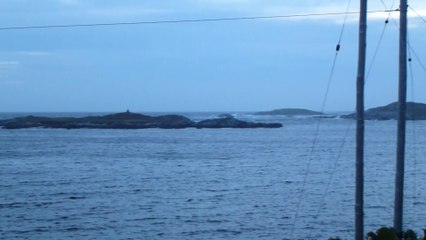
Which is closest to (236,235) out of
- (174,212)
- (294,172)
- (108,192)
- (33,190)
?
(174,212)

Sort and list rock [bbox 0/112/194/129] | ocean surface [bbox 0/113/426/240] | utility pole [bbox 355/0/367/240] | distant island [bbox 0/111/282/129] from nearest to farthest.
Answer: utility pole [bbox 355/0/367/240], ocean surface [bbox 0/113/426/240], distant island [bbox 0/111/282/129], rock [bbox 0/112/194/129]

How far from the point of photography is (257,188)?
34750 mm

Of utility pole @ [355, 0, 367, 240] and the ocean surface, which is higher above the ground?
utility pole @ [355, 0, 367, 240]

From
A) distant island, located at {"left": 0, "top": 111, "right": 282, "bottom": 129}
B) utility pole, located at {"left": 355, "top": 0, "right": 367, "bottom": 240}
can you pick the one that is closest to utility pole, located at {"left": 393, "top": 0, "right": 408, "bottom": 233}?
utility pole, located at {"left": 355, "top": 0, "right": 367, "bottom": 240}

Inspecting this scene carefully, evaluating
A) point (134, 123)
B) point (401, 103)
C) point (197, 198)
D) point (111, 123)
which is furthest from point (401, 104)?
point (111, 123)

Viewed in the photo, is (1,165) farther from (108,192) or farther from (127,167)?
(108,192)

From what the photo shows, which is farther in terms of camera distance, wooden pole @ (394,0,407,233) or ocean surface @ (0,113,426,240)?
ocean surface @ (0,113,426,240)

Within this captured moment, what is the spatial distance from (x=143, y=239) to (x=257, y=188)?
1372 cm

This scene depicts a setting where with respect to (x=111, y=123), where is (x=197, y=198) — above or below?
below

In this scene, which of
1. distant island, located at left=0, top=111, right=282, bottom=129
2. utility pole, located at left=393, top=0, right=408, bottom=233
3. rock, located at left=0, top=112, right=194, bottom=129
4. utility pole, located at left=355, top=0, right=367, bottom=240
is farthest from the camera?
rock, located at left=0, top=112, right=194, bottom=129

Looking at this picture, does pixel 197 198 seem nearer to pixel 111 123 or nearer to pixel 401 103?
pixel 401 103

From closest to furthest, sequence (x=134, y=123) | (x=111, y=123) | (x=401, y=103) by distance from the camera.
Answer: (x=401, y=103), (x=134, y=123), (x=111, y=123)

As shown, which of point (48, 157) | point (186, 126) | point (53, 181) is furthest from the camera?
point (186, 126)

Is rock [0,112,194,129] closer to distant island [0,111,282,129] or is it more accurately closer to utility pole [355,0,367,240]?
distant island [0,111,282,129]
